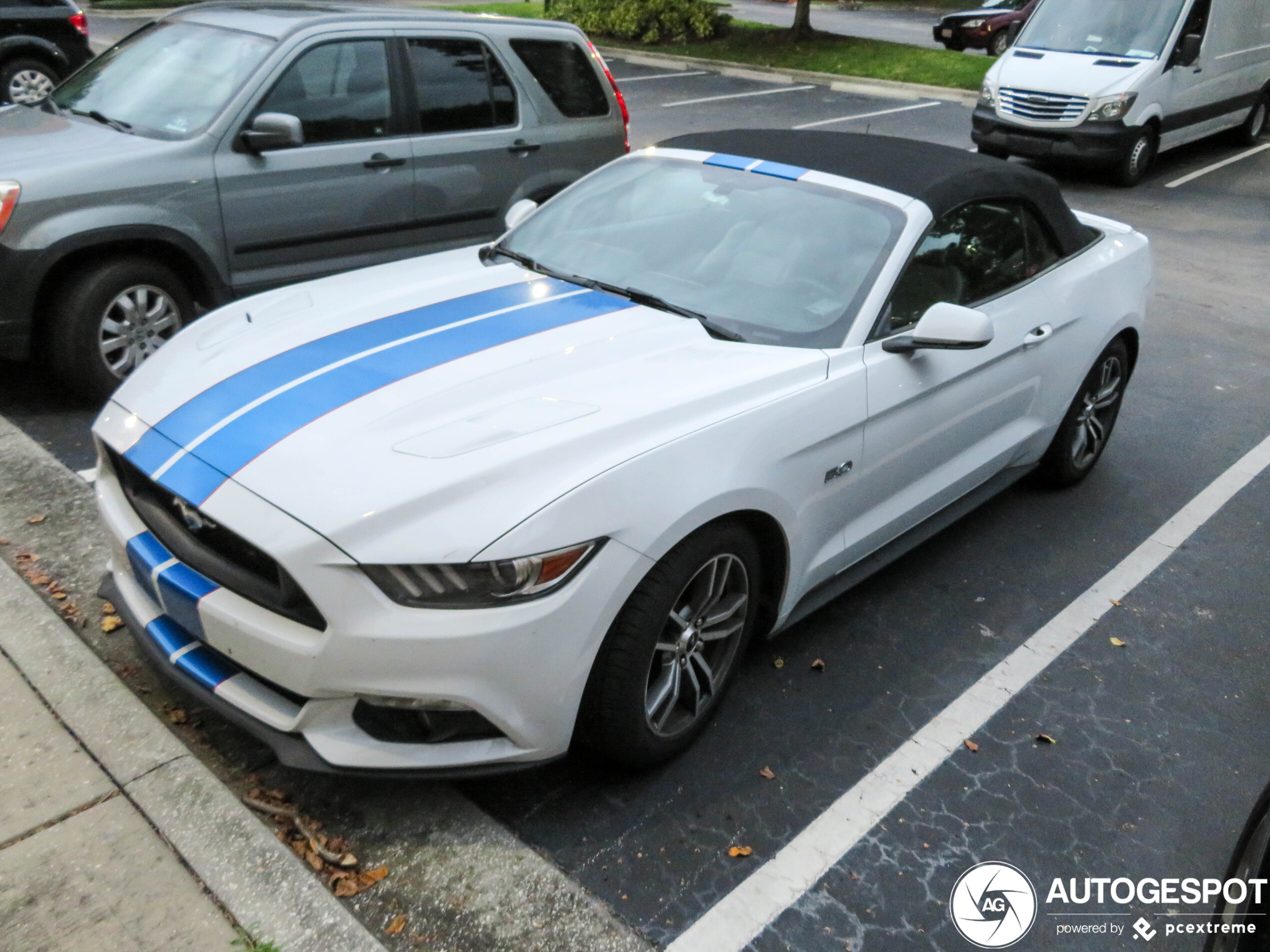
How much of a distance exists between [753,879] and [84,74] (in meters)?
5.82

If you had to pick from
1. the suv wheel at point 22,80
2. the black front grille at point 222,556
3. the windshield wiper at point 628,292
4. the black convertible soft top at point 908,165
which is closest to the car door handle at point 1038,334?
the black convertible soft top at point 908,165

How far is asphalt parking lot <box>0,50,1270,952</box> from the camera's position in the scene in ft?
9.75

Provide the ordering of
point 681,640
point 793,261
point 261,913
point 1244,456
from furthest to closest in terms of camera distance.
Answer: point 1244,456
point 793,261
point 681,640
point 261,913

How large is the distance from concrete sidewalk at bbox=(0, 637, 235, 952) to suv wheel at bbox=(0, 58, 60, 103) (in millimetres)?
10883

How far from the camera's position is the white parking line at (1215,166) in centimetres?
1223

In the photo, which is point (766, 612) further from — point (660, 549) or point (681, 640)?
point (660, 549)

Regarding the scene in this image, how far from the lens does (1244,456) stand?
5.76 meters

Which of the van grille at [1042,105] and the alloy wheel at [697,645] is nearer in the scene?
the alloy wheel at [697,645]

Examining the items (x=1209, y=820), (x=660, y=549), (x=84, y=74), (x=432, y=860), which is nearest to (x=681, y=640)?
(x=660, y=549)

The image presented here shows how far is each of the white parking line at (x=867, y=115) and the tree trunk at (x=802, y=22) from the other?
16.0ft

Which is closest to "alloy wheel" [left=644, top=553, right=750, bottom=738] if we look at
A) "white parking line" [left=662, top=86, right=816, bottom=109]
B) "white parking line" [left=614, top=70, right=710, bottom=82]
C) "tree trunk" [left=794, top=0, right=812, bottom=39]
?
"white parking line" [left=662, top=86, right=816, bottom=109]

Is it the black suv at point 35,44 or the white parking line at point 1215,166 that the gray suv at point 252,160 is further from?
the white parking line at point 1215,166

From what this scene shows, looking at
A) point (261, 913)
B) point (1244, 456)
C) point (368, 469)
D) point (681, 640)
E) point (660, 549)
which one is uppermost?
point (368, 469)

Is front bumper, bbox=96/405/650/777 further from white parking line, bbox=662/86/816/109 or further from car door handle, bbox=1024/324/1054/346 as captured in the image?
white parking line, bbox=662/86/816/109
